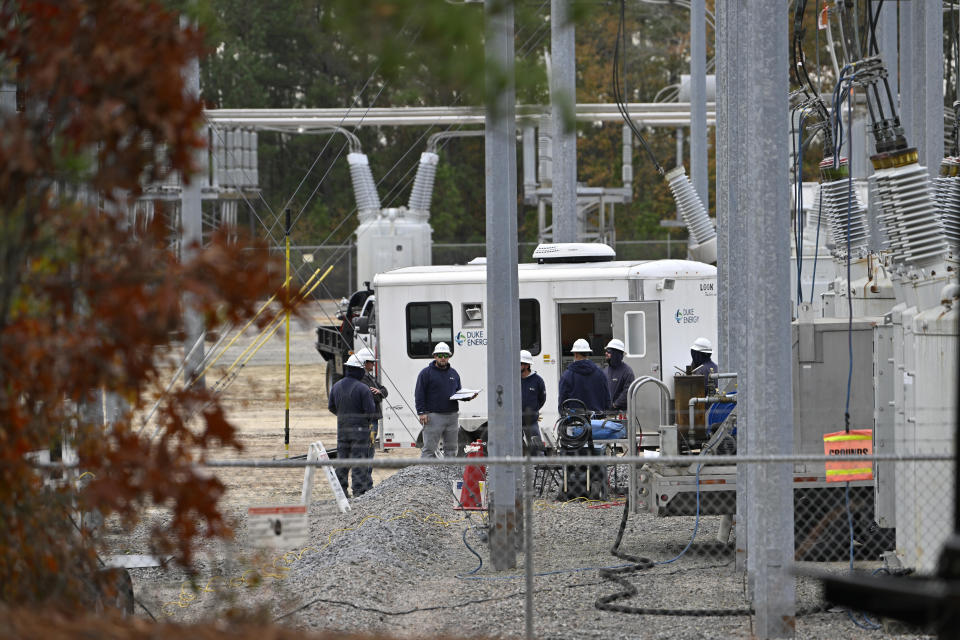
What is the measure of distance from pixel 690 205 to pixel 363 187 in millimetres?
14291

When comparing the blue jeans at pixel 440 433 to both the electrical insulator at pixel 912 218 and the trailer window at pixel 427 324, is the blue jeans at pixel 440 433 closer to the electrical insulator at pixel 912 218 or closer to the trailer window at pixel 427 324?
the trailer window at pixel 427 324

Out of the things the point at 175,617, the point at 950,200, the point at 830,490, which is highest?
the point at 950,200

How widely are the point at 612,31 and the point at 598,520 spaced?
3893 cm

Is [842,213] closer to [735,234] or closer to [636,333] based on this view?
[735,234]

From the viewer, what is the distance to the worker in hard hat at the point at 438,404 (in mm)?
15945

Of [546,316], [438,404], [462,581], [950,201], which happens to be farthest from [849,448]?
[546,316]

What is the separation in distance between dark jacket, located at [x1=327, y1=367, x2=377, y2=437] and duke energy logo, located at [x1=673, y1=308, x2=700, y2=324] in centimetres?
495

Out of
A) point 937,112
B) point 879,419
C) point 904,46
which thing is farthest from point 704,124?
point 879,419

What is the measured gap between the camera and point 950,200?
11.0 meters

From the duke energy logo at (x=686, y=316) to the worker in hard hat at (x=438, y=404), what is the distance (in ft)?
12.5

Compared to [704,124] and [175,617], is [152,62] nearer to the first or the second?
[175,617]

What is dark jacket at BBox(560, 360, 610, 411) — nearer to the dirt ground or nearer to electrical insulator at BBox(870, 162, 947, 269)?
the dirt ground

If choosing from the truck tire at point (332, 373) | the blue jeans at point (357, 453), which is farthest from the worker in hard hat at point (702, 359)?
the truck tire at point (332, 373)

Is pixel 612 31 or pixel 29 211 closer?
pixel 29 211
